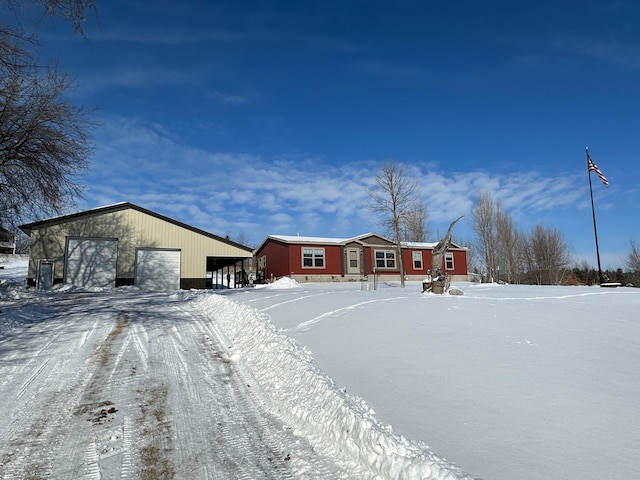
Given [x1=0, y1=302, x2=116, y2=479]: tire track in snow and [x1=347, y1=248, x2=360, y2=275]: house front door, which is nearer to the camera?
[x1=0, y1=302, x2=116, y2=479]: tire track in snow

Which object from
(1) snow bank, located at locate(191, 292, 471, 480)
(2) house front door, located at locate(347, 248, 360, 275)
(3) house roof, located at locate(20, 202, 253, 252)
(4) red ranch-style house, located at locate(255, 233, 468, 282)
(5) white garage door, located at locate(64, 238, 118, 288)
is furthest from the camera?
(2) house front door, located at locate(347, 248, 360, 275)

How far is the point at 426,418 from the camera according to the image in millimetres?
3799

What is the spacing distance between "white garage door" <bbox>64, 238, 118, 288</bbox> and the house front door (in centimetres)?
1737

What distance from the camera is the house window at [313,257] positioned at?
30.6 m

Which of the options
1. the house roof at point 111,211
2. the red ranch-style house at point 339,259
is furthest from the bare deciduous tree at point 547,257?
the house roof at point 111,211

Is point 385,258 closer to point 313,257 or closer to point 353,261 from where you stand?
point 353,261

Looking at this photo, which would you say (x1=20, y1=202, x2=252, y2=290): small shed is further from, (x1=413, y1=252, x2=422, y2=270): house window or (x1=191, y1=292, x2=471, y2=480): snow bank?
(x1=413, y1=252, x2=422, y2=270): house window

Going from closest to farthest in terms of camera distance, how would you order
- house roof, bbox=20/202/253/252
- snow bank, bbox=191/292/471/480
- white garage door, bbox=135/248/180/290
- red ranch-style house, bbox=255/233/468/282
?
snow bank, bbox=191/292/471/480 → house roof, bbox=20/202/253/252 → white garage door, bbox=135/248/180/290 → red ranch-style house, bbox=255/233/468/282

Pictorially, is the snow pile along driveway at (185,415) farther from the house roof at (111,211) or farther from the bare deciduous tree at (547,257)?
the bare deciduous tree at (547,257)

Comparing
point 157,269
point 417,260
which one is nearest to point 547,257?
point 417,260

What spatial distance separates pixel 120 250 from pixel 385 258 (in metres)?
20.9

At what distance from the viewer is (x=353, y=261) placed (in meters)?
32.7

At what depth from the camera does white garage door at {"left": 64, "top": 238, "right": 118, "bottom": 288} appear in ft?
70.7

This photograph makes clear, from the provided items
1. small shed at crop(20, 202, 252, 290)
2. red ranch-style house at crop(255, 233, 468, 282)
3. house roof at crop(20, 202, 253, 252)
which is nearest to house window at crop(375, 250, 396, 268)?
red ranch-style house at crop(255, 233, 468, 282)
